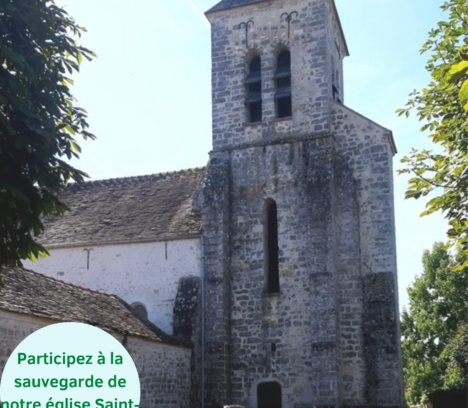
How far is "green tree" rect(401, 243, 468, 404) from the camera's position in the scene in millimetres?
33344

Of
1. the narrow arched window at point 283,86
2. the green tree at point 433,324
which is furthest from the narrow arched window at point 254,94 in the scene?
the green tree at point 433,324

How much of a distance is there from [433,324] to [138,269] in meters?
18.8

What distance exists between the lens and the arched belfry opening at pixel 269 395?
61.5 ft

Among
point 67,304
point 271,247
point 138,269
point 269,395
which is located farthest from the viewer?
point 138,269

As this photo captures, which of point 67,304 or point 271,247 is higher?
point 271,247

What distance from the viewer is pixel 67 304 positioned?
15383 mm

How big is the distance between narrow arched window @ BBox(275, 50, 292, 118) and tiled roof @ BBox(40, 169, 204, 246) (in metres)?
3.54

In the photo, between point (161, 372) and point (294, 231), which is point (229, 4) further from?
point (161, 372)

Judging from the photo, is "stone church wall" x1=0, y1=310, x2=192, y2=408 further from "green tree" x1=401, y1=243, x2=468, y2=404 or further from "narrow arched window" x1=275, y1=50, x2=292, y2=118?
"green tree" x1=401, y1=243, x2=468, y2=404

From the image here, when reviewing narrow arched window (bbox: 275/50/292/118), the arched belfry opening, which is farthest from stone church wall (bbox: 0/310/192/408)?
narrow arched window (bbox: 275/50/292/118)

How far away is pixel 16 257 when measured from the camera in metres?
8.39

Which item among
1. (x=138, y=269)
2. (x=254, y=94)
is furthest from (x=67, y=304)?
(x=254, y=94)

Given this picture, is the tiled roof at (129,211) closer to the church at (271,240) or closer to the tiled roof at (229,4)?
the church at (271,240)

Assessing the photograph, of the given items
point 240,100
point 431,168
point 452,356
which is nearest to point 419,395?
point 452,356
